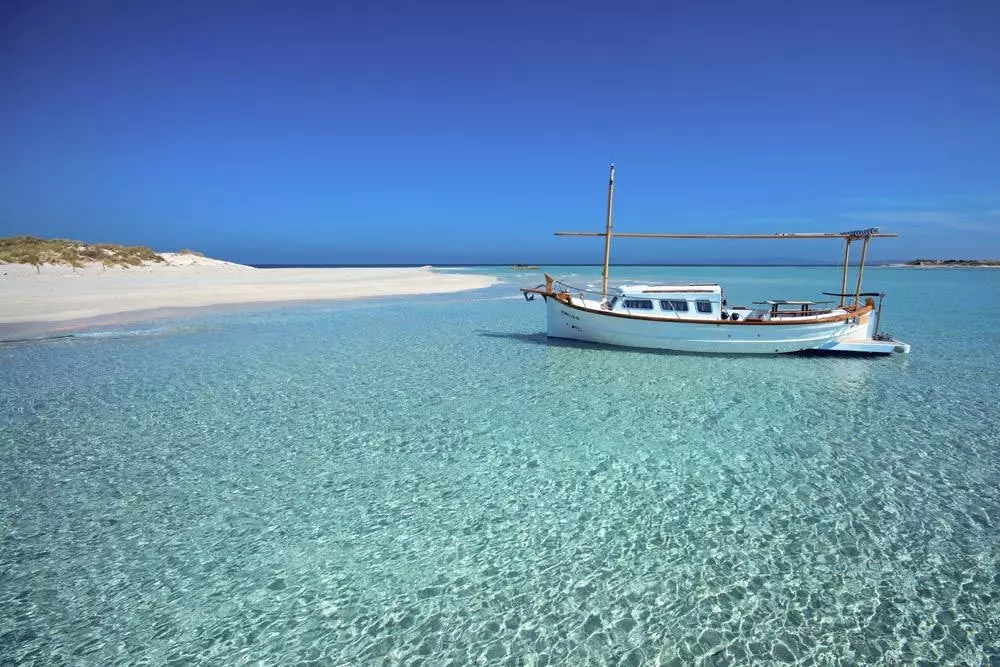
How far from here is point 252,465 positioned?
1070 cm

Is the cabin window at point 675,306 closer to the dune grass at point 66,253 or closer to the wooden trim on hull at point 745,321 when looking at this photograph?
the wooden trim on hull at point 745,321

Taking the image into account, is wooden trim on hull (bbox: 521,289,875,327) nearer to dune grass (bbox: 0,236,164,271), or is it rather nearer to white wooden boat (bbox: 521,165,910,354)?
white wooden boat (bbox: 521,165,910,354)

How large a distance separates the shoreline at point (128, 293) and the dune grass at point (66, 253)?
4.20 ft

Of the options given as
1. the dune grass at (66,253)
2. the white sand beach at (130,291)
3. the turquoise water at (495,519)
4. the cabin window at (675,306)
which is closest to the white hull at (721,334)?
the cabin window at (675,306)

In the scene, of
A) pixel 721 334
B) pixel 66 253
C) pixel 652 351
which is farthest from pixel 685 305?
pixel 66 253

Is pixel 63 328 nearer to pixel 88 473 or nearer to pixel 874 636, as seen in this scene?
pixel 88 473

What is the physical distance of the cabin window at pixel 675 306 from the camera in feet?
69.9

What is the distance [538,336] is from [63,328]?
77.9 feet

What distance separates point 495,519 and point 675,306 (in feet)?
50.6

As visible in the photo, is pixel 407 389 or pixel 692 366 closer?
pixel 407 389

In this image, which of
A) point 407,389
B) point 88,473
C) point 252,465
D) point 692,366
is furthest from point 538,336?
point 88,473

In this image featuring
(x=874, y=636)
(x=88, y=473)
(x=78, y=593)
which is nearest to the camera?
(x=874, y=636)

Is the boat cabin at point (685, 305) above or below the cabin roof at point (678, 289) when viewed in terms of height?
below

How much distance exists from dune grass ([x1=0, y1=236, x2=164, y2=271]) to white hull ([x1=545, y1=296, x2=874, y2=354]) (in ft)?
174
